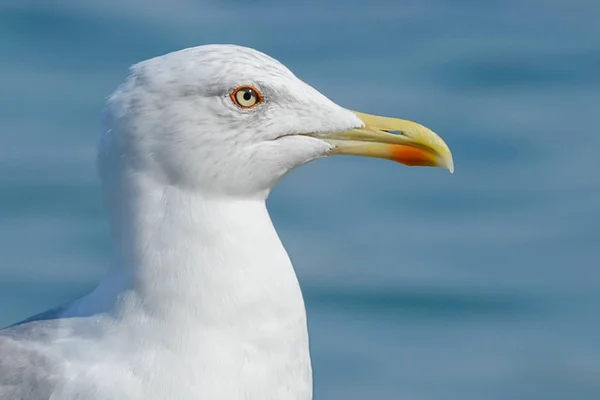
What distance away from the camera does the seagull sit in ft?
14.3

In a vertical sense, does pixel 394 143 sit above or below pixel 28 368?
above

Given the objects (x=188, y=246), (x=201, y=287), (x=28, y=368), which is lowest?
(x=28, y=368)

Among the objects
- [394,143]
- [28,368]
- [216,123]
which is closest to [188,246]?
[216,123]

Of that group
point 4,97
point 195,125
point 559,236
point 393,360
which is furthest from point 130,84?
point 4,97

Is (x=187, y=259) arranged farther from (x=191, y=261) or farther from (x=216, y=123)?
(x=216, y=123)

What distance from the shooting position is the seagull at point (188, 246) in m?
4.37

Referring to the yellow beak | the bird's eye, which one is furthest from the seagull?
the yellow beak

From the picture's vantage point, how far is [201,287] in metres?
4.42

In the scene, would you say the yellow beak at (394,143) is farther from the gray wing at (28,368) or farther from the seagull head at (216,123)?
the gray wing at (28,368)

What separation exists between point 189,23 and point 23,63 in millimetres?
913

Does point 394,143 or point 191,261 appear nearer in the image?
point 191,261

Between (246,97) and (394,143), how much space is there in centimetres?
45

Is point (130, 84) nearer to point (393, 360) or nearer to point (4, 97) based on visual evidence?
point (393, 360)

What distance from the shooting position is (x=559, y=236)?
7914 millimetres
